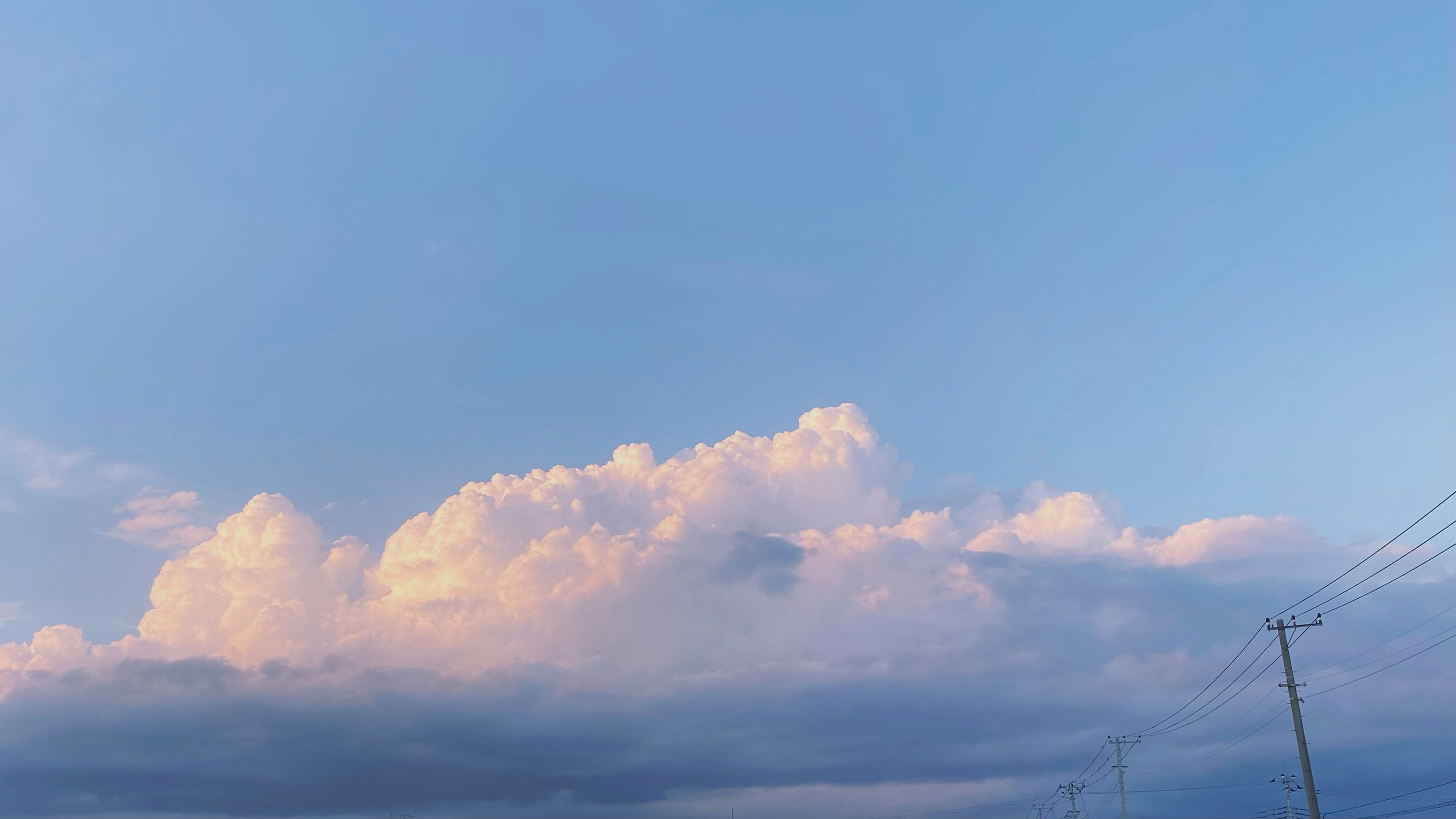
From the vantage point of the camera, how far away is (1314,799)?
342 feet

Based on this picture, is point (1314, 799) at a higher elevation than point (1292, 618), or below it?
below

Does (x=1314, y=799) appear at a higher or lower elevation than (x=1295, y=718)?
lower

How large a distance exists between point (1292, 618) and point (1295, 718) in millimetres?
12246

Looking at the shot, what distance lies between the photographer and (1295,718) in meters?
107

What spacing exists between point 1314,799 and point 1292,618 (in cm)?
1905

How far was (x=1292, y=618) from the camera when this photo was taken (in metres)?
115

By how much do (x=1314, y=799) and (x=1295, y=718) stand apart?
7.43 m

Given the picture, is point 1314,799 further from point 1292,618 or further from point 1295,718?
point 1292,618

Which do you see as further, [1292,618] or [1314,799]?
[1292,618]

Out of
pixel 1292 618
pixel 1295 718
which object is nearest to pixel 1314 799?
pixel 1295 718

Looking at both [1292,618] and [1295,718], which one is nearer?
[1295,718]

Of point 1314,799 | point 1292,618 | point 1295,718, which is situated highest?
point 1292,618
